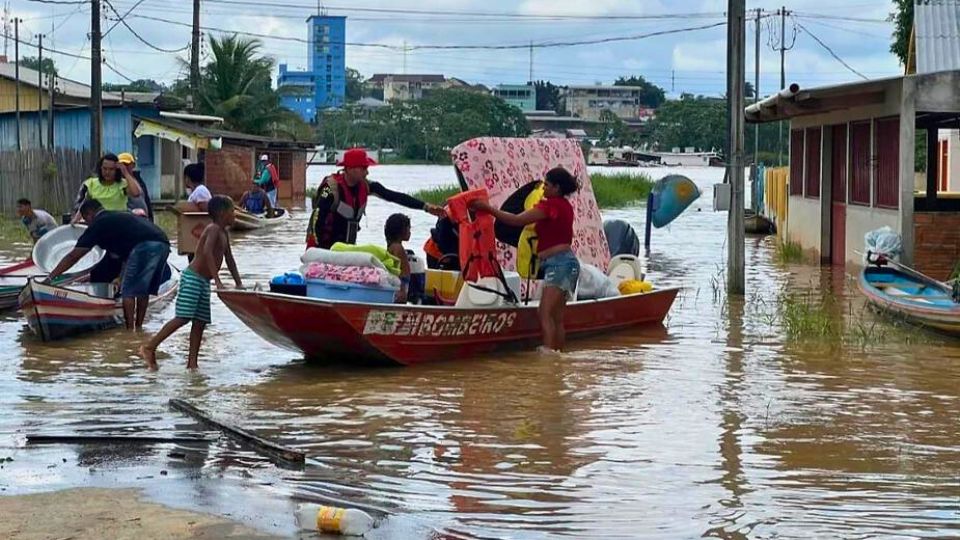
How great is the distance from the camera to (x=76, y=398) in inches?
420

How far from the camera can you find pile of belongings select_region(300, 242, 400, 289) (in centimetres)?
1149

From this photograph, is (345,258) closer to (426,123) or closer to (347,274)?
(347,274)

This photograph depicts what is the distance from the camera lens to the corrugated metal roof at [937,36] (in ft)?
66.9

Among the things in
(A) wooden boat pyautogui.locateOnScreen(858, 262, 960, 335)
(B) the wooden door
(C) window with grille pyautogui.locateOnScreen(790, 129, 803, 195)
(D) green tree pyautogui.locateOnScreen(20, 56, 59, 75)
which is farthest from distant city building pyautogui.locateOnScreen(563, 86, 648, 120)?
(A) wooden boat pyautogui.locateOnScreen(858, 262, 960, 335)

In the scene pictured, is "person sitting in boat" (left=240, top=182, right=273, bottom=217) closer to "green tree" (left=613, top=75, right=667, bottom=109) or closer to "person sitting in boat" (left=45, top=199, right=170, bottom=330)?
"person sitting in boat" (left=45, top=199, right=170, bottom=330)

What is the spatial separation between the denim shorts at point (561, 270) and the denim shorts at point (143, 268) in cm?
372

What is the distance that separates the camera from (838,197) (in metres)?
22.7

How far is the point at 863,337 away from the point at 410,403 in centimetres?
558

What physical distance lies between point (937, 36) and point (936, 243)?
444 centimetres

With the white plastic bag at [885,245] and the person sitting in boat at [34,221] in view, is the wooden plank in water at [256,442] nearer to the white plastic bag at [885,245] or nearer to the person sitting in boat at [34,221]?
the white plastic bag at [885,245]

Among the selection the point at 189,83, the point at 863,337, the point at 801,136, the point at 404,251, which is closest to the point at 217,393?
the point at 404,251

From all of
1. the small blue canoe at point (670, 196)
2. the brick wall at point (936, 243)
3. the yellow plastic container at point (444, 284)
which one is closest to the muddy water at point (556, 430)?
the yellow plastic container at point (444, 284)

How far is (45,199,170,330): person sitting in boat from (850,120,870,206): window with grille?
34.2ft

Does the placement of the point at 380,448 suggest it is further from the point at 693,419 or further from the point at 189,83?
the point at 189,83
